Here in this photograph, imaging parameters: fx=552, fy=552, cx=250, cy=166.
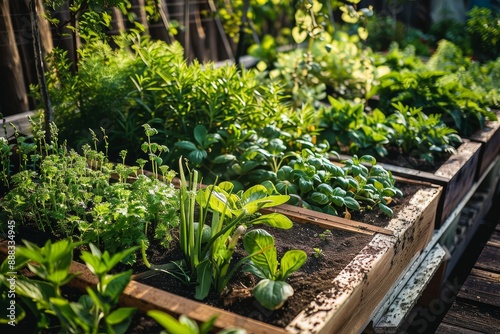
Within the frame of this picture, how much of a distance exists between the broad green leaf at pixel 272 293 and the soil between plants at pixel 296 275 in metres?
0.05

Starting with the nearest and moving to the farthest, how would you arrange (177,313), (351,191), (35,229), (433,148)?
1. (177,313)
2. (35,229)
3. (351,191)
4. (433,148)

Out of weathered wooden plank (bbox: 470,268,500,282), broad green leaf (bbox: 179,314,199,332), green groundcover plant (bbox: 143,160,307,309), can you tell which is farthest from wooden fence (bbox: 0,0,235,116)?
weathered wooden plank (bbox: 470,268,500,282)

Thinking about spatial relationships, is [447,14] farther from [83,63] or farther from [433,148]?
[83,63]

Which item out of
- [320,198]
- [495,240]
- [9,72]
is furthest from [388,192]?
[9,72]

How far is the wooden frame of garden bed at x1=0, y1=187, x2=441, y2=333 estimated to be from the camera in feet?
5.24

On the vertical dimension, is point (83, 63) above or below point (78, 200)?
above

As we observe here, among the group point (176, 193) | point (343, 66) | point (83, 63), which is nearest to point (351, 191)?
point (176, 193)

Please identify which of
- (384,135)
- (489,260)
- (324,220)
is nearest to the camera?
(324,220)

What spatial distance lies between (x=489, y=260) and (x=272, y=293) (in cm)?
175

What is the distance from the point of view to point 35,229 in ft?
6.91

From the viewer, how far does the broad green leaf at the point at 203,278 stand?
5.81ft

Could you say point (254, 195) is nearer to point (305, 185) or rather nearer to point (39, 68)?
point (305, 185)

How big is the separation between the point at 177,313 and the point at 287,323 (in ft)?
1.09

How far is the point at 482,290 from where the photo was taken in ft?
8.72
